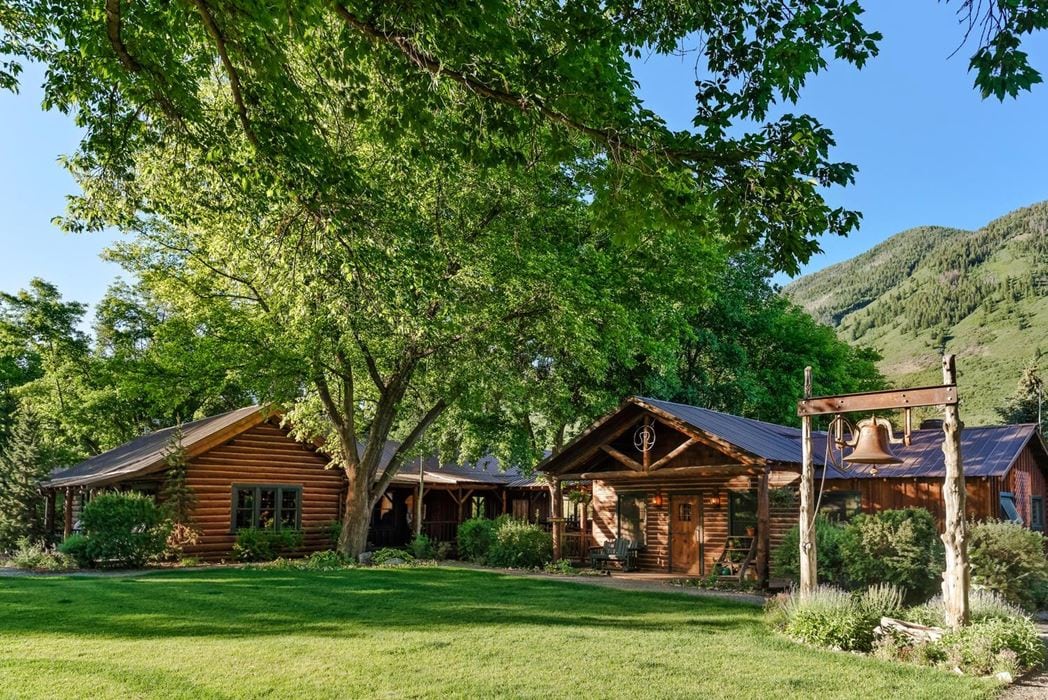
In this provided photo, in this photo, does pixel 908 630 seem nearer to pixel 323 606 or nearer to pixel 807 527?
pixel 807 527

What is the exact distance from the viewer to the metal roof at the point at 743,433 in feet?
61.4

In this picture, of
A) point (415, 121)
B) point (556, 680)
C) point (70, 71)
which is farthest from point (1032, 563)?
point (70, 71)

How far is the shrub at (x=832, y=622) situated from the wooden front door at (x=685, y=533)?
9.94 metres

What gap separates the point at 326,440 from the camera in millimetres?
25531

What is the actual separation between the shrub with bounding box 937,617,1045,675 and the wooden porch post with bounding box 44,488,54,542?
26.4 m

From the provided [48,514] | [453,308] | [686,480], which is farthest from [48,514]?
[686,480]

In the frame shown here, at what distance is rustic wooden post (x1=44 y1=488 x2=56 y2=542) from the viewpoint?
2686 cm

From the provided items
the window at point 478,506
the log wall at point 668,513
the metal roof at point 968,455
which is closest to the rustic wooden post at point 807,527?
the log wall at point 668,513

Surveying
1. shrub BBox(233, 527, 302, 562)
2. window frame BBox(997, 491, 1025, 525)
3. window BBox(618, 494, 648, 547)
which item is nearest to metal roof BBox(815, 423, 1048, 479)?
window frame BBox(997, 491, 1025, 525)

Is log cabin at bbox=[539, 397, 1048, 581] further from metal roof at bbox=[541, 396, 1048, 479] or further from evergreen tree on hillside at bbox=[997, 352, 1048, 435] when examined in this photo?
evergreen tree on hillside at bbox=[997, 352, 1048, 435]

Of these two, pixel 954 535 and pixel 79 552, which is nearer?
pixel 954 535

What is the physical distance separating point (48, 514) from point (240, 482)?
805cm

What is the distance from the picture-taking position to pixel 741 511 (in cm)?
2086

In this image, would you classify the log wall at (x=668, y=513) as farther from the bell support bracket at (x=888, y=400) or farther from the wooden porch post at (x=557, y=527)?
the bell support bracket at (x=888, y=400)
